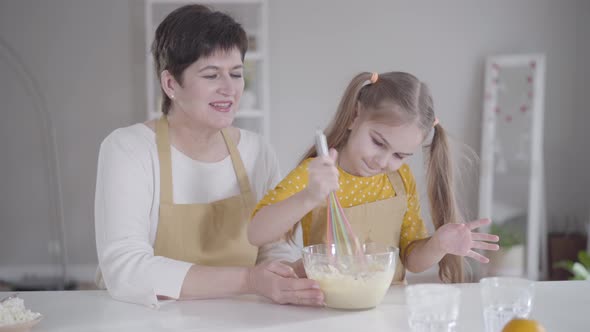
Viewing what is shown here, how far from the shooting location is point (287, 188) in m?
1.53

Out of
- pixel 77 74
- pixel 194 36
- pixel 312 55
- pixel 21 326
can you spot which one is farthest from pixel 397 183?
pixel 77 74

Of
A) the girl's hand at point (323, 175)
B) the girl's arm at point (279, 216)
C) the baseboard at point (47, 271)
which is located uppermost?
the girl's hand at point (323, 175)

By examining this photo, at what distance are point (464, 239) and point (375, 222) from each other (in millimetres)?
268

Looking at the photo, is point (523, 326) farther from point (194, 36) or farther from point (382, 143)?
point (194, 36)

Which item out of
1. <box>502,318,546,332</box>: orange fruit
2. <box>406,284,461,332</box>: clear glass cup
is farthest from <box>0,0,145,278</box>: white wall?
<box>502,318,546,332</box>: orange fruit

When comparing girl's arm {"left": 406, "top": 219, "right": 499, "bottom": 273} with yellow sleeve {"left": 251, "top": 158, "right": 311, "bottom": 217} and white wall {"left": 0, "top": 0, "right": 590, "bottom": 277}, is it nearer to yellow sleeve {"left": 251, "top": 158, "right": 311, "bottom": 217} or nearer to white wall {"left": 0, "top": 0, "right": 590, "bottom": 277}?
yellow sleeve {"left": 251, "top": 158, "right": 311, "bottom": 217}

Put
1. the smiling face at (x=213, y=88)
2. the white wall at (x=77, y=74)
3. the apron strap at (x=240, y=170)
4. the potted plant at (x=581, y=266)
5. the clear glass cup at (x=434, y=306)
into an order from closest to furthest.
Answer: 1. the clear glass cup at (x=434, y=306)
2. the smiling face at (x=213, y=88)
3. the apron strap at (x=240, y=170)
4. the potted plant at (x=581, y=266)
5. the white wall at (x=77, y=74)

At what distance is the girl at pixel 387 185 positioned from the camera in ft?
4.84

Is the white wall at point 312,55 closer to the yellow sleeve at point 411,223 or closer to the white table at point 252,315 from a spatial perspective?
the yellow sleeve at point 411,223

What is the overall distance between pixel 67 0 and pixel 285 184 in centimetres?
365

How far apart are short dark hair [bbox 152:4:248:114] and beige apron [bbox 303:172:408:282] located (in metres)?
0.48

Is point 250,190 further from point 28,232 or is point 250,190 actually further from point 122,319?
point 28,232

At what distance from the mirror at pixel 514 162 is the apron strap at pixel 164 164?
3345 millimetres

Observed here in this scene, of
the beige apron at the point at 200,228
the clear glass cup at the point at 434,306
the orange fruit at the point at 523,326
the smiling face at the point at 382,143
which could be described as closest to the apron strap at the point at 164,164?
the beige apron at the point at 200,228
